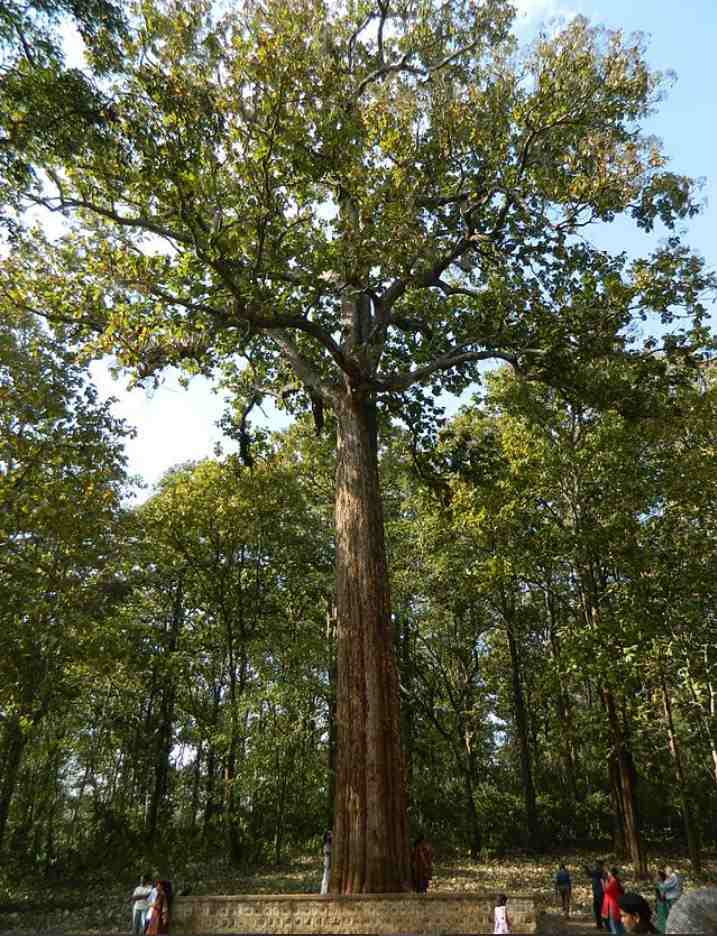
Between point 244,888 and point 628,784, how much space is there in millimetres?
9645

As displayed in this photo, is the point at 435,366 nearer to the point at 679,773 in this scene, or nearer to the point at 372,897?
the point at 372,897

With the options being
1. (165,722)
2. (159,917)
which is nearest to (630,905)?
(159,917)

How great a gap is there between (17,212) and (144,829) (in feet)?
68.0

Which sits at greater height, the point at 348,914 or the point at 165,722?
the point at 165,722

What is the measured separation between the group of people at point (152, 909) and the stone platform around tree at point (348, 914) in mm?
379

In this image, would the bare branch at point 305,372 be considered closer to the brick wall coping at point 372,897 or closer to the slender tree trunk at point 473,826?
the brick wall coping at point 372,897

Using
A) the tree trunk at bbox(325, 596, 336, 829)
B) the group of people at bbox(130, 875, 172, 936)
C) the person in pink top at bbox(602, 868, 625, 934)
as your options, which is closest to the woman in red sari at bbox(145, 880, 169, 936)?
the group of people at bbox(130, 875, 172, 936)

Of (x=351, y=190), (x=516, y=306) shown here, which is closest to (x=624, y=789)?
(x=516, y=306)

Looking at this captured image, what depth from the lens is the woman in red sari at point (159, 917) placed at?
8.79 meters

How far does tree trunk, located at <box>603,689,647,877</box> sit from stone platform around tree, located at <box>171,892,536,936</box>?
8.01 meters

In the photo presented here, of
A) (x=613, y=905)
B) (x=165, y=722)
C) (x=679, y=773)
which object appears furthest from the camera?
(x=165, y=722)

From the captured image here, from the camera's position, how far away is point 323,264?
10.5 meters

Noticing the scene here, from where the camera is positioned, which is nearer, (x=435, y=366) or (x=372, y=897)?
(x=372, y=897)

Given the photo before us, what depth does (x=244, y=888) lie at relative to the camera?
1520 cm
